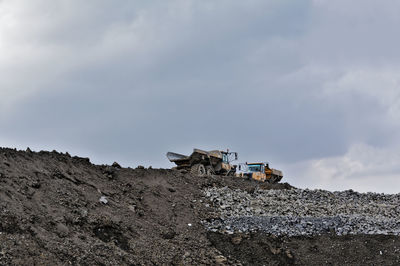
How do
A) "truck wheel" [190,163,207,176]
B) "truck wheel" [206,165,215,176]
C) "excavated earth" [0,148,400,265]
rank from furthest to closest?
"truck wheel" [206,165,215,176] < "truck wheel" [190,163,207,176] < "excavated earth" [0,148,400,265]

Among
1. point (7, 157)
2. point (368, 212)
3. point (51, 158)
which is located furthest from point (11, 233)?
point (368, 212)

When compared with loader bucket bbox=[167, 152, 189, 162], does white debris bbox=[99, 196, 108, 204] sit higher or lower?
lower

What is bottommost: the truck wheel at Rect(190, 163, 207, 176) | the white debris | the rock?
the rock

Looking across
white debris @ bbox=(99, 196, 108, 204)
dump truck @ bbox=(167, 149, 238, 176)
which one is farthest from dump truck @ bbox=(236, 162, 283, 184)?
white debris @ bbox=(99, 196, 108, 204)

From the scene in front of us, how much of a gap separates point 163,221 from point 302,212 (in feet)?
20.2

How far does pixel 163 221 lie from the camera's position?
62.0 feet

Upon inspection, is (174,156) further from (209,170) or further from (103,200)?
(103,200)

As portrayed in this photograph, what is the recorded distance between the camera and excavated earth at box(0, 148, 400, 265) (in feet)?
46.1

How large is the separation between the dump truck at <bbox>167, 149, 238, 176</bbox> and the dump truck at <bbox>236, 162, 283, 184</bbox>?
6.66 feet

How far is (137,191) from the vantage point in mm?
20734

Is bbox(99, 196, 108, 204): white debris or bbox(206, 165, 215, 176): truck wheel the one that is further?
bbox(206, 165, 215, 176): truck wheel

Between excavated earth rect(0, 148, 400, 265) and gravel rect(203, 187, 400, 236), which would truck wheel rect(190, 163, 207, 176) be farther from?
gravel rect(203, 187, 400, 236)

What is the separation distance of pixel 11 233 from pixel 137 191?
26.2 ft

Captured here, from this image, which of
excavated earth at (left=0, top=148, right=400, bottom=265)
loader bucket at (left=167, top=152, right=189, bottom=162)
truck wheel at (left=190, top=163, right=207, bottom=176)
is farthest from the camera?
loader bucket at (left=167, top=152, right=189, bottom=162)
